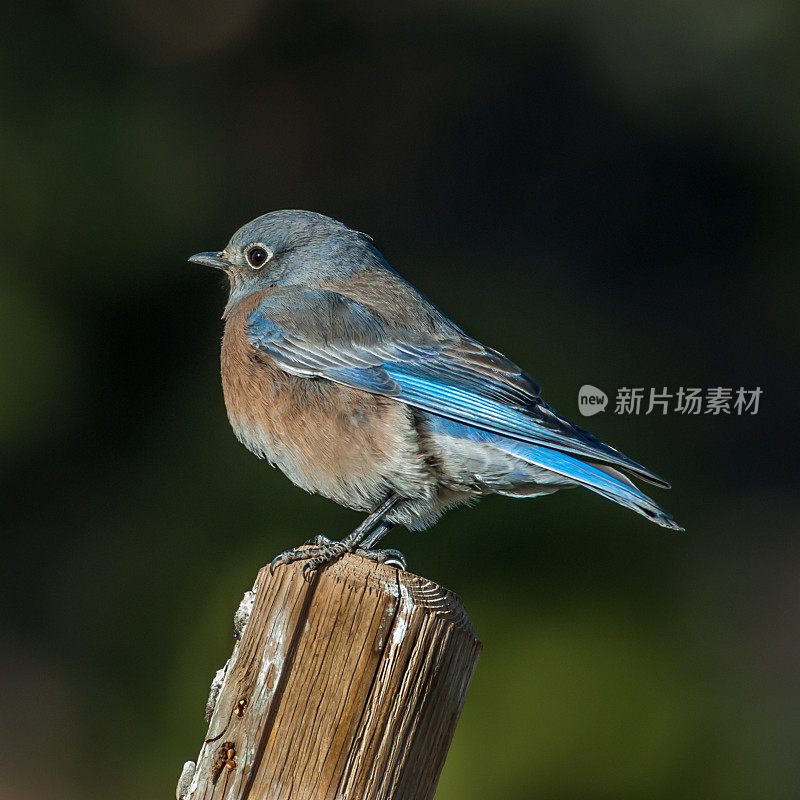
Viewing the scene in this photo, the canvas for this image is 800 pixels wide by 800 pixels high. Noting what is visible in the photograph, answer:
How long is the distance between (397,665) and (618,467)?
1.26m

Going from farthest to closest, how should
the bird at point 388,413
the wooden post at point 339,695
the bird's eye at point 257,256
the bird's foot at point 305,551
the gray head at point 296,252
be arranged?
the bird's eye at point 257,256, the gray head at point 296,252, the bird at point 388,413, the bird's foot at point 305,551, the wooden post at point 339,695

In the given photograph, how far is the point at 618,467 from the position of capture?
3457mm

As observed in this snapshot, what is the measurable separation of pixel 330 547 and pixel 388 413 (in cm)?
65

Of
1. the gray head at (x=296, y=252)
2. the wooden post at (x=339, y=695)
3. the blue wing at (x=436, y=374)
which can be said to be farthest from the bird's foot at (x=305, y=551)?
the gray head at (x=296, y=252)

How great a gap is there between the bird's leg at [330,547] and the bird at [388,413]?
0.4 inches

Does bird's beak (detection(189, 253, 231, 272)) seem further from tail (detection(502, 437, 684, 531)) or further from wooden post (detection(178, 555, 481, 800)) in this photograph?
wooden post (detection(178, 555, 481, 800))

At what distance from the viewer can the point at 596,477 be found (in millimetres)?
3314

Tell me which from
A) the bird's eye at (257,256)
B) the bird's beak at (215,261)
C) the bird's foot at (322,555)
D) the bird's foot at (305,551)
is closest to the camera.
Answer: the bird's foot at (322,555)

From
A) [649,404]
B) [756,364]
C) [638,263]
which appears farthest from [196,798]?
[756,364]

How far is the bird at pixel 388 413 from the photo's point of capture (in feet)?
11.7

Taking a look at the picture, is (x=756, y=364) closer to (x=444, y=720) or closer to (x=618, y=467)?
(x=618, y=467)

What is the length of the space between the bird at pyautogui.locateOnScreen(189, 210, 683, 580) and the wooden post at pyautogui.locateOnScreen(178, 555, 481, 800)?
0.72 m

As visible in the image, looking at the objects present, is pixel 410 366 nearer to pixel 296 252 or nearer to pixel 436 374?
pixel 436 374

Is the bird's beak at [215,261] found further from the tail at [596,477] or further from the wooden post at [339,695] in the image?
the wooden post at [339,695]
